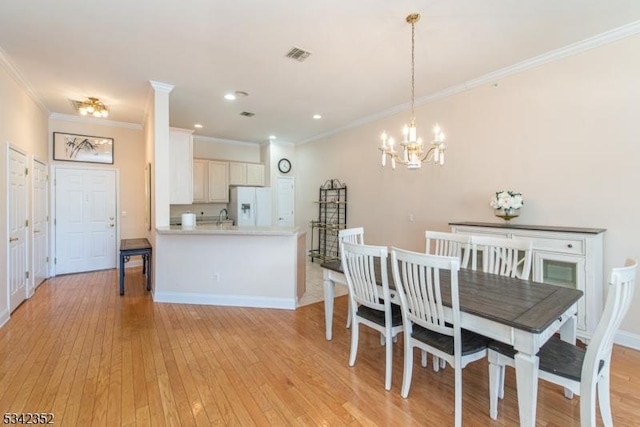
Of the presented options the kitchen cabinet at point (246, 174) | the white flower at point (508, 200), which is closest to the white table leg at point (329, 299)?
the white flower at point (508, 200)

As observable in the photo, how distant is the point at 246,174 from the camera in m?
6.82

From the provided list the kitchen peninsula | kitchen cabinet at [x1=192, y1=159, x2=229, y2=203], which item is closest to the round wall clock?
kitchen cabinet at [x1=192, y1=159, x2=229, y2=203]

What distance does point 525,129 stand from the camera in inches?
130

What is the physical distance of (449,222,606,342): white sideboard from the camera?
2.62m

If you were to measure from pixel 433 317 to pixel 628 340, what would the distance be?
231cm

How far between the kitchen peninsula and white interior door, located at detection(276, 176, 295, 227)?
3.28m

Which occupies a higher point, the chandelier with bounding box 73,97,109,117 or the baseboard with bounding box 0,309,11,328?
the chandelier with bounding box 73,97,109,117

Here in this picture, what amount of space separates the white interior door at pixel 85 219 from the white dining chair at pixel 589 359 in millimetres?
6286

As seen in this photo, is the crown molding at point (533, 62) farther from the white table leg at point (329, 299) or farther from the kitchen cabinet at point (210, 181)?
the kitchen cabinet at point (210, 181)

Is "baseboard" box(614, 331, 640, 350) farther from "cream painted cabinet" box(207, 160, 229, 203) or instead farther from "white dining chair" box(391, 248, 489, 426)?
"cream painted cabinet" box(207, 160, 229, 203)

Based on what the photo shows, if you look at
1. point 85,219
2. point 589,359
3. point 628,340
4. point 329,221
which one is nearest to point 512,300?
point 589,359

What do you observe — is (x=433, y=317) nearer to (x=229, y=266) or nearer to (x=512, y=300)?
(x=512, y=300)

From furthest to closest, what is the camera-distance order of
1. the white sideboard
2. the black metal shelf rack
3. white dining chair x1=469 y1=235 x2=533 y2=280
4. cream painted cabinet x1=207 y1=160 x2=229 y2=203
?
cream painted cabinet x1=207 y1=160 x2=229 y2=203 < the black metal shelf rack < the white sideboard < white dining chair x1=469 y1=235 x2=533 y2=280

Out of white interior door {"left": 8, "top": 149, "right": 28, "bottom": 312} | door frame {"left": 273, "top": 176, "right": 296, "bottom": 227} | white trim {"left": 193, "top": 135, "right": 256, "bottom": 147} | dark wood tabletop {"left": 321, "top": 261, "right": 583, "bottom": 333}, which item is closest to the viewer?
dark wood tabletop {"left": 321, "top": 261, "right": 583, "bottom": 333}
